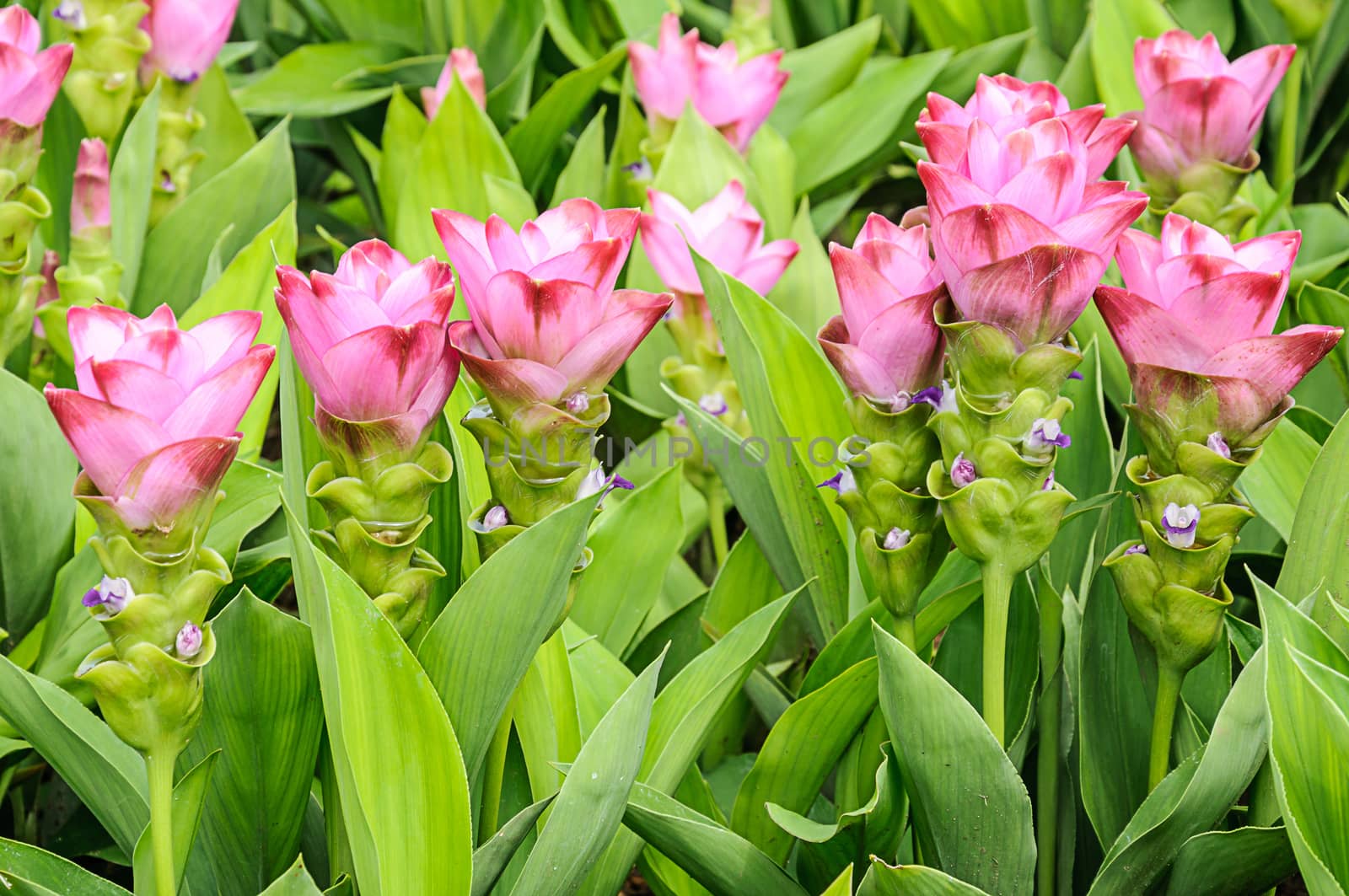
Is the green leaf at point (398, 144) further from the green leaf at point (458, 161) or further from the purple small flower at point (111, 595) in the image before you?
the purple small flower at point (111, 595)

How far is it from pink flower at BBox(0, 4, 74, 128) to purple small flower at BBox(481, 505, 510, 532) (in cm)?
63

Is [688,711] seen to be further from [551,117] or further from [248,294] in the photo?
[551,117]

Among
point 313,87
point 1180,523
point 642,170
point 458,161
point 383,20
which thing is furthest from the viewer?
point 383,20

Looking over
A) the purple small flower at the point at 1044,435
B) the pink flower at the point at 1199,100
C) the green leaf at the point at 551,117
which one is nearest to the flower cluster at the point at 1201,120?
the pink flower at the point at 1199,100

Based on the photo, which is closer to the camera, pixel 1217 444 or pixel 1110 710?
pixel 1217 444

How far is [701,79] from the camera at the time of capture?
62.3 inches

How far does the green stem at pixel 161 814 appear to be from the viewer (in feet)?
2.36

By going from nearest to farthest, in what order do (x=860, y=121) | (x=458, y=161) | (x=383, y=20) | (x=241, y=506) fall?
(x=241, y=506), (x=458, y=161), (x=860, y=121), (x=383, y=20)

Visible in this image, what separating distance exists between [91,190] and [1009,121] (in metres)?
1.00

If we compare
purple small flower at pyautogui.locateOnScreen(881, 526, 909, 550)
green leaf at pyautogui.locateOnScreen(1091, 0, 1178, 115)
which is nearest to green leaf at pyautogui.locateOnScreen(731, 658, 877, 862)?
purple small flower at pyautogui.locateOnScreen(881, 526, 909, 550)

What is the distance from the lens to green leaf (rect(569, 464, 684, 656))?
115 centimetres

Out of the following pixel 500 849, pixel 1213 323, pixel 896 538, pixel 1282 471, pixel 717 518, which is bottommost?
pixel 717 518

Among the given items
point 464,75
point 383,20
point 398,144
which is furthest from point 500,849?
point 383,20

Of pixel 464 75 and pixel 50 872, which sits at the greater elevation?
pixel 464 75
